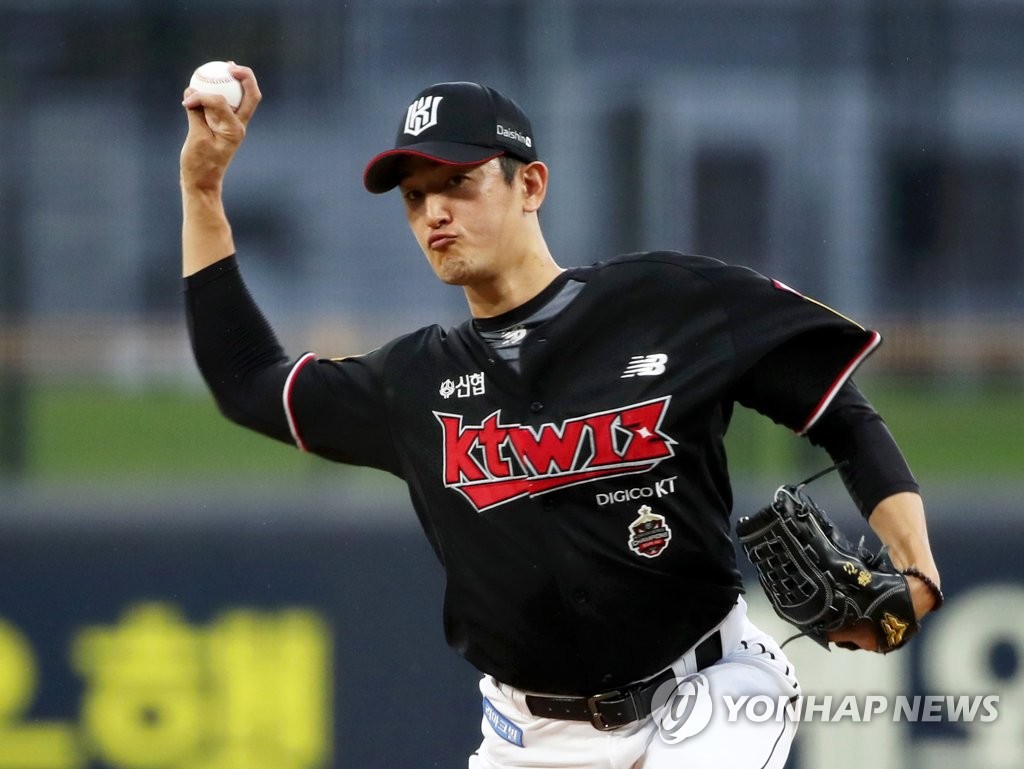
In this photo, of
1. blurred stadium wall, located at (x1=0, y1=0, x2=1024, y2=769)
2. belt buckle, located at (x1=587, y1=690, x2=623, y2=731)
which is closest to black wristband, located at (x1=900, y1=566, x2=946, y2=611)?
belt buckle, located at (x1=587, y1=690, x2=623, y2=731)

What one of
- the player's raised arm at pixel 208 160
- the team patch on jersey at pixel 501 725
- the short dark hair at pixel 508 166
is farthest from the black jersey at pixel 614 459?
the player's raised arm at pixel 208 160

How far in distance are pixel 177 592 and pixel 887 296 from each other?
3.30 meters

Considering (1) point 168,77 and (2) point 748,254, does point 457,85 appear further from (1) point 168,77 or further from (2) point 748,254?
(1) point 168,77

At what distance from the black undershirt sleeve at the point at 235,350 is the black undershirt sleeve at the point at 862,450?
41.7 inches

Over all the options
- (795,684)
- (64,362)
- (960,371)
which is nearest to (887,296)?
(960,371)

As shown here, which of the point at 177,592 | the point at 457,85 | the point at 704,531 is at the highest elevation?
the point at 457,85

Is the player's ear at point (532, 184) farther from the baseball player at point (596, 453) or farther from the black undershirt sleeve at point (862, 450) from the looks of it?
the black undershirt sleeve at point (862, 450)

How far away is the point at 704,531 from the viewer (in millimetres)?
2883

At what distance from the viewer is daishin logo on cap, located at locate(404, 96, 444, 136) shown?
116 inches

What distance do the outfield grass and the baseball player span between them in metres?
3.31

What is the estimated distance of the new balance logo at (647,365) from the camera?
2865 millimetres

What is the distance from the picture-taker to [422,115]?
2.96 m

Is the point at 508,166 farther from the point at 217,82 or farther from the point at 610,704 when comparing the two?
the point at 610,704

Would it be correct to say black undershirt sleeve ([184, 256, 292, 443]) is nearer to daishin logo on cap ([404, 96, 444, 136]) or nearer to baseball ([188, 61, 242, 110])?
baseball ([188, 61, 242, 110])
